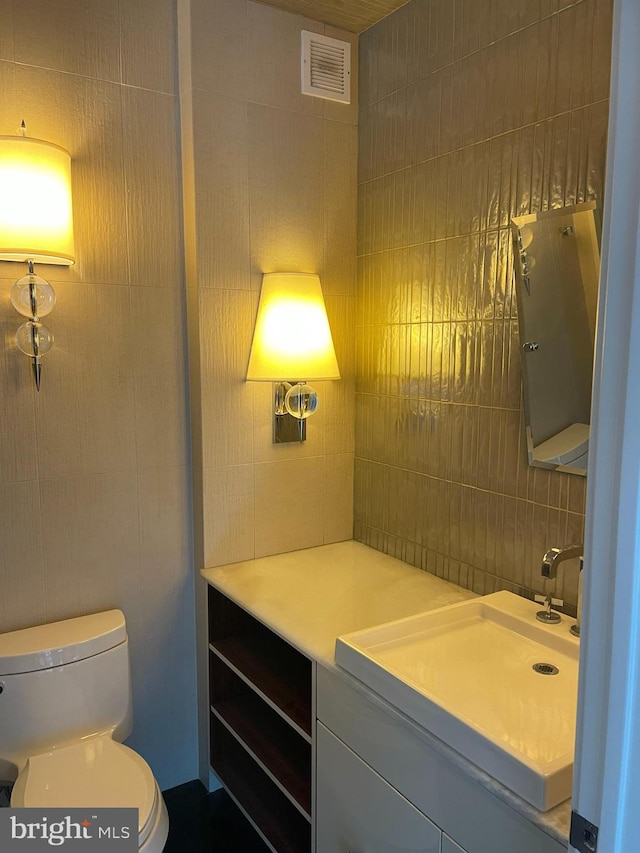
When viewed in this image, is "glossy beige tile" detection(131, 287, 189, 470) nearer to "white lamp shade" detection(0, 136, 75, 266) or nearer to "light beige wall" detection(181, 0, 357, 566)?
"light beige wall" detection(181, 0, 357, 566)

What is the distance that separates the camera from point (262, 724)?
193 cm

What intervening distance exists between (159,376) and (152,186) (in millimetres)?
547

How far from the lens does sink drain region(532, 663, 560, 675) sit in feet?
4.48

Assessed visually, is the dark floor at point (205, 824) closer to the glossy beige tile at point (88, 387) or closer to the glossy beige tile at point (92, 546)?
the glossy beige tile at point (92, 546)

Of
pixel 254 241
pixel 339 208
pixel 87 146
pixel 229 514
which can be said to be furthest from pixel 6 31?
pixel 229 514

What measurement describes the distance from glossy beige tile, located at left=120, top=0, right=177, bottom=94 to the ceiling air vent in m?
0.40

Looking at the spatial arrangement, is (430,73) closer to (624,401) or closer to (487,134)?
(487,134)

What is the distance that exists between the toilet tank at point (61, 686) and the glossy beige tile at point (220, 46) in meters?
1.56

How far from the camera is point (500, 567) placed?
1.76m

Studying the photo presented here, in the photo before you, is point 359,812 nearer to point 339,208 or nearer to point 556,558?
point 556,558

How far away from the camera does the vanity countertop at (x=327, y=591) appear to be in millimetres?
1632

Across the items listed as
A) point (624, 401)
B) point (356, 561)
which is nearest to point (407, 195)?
point (356, 561)

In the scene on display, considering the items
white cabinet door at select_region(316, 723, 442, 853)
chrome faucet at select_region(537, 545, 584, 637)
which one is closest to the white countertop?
white cabinet door at select_region(316, 723, 442, 853)

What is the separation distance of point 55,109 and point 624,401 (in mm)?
1703
